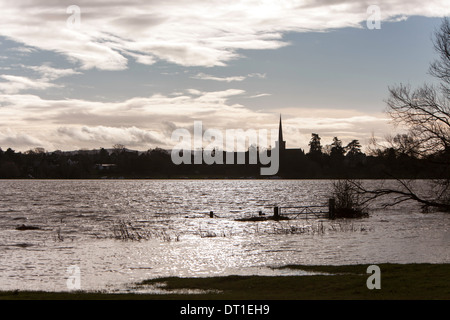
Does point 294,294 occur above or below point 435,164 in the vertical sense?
below

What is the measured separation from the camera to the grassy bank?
18.5 meters

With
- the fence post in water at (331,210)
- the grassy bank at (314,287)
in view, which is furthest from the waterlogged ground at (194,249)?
the grassy bank at (314,287)

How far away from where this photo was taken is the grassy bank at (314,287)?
60.5ft

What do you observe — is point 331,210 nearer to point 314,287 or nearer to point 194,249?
point 194,249

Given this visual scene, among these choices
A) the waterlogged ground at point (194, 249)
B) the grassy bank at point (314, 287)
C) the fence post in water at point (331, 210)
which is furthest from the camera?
the fence post in water at point (331, 210)

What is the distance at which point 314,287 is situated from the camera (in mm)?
20719

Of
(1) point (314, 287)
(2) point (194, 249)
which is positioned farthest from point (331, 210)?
(1) point (314, 287)

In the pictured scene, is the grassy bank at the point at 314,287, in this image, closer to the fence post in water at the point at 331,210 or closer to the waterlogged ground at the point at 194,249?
the waterlogged ground at the point at 194,249

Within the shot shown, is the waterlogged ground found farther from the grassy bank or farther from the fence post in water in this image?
the grassy bank
